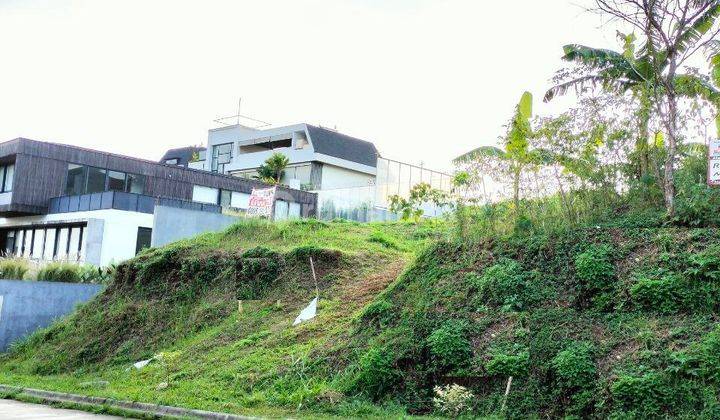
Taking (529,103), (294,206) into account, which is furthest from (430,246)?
(294,206)

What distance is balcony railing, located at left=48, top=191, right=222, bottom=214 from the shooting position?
34438 millimetres

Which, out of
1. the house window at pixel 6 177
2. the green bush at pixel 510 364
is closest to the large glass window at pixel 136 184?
the house window at pixel 6 177

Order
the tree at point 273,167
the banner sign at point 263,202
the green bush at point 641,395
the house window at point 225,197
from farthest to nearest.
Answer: the tree at point 273,167 → the house window at point 225,197 → the banner sign at point 263,202 → the green bush at point 641,395

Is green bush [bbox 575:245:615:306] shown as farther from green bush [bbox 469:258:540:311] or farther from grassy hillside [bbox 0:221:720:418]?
green bush [bbox 469:258:540:311]

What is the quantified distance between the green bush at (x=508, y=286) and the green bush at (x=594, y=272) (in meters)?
0.83

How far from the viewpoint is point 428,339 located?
12.7 meters

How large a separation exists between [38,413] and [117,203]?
2306 centimetres

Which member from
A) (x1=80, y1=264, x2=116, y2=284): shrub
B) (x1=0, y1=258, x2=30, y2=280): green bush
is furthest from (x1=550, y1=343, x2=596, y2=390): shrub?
(x1=0, y1=258, x2=30, y2=280): green bush

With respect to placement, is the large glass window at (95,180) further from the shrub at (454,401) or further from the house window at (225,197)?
the shrub at (454,401)

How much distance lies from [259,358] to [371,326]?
101 inches

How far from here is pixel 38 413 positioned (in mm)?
12578

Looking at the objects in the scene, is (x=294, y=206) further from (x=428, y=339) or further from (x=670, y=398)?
(x=670, y=398)

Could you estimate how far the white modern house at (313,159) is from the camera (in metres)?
40.9

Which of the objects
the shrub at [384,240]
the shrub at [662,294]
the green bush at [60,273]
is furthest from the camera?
the green bush at [60,273]
